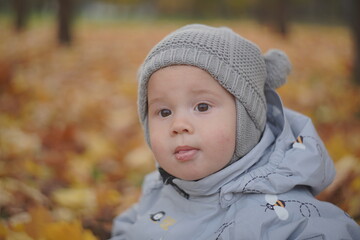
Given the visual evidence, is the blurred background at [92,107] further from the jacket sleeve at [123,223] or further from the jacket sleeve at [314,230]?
the jacket sleeve at [314,230]

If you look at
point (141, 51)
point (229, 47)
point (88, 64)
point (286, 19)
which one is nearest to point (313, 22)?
point (286, 19)

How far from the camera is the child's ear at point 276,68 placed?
5.18 ft

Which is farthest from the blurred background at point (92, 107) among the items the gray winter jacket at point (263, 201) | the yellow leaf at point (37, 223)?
the gray winter jacket at point (263, 201)

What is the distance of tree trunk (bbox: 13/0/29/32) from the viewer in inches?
260

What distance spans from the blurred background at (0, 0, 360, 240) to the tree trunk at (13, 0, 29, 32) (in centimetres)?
2

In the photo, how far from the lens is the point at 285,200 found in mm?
1290

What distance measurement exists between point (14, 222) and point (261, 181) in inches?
42.6

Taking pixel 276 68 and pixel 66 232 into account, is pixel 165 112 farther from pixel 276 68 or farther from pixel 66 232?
pixel 66 232

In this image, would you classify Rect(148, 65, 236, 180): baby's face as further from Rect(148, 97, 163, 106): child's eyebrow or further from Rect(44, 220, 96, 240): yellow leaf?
Rect(44, 220, 96, 240): yellow leaf

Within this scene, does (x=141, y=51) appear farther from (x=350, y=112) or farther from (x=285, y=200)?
(x=285, y=200)

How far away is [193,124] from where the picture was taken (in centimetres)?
130

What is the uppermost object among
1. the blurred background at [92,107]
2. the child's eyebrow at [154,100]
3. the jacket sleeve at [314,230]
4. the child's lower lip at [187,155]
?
the child's eyebrow at [154,100]

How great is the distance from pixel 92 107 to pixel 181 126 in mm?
2374

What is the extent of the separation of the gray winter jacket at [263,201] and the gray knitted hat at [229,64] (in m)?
0.08
